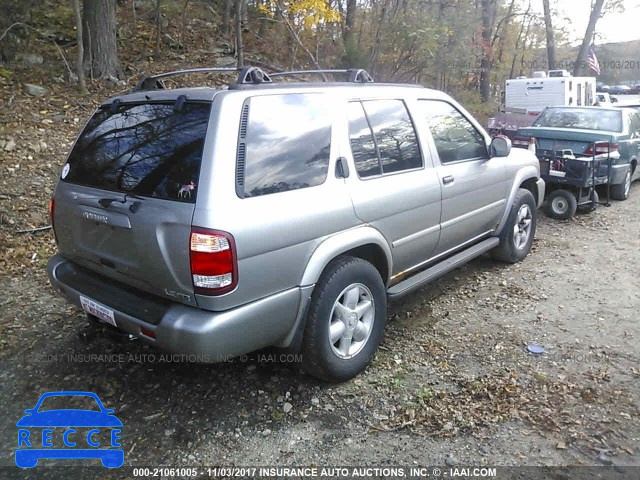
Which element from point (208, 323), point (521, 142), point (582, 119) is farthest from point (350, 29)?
point (208, 323)

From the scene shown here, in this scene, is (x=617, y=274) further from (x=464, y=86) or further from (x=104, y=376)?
(x=464, y=86)

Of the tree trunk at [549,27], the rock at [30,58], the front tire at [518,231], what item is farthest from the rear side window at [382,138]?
the tree trunk at [549,27]

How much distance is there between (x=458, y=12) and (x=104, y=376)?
591 inches

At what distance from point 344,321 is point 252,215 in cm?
104

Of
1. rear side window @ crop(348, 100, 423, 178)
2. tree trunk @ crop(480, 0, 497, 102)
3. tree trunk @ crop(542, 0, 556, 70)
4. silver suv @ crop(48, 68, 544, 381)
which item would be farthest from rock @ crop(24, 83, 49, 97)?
tree trunk @ crop(542, 0, 556, 70)

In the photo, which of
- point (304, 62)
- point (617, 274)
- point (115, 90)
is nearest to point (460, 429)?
point (617, 274)

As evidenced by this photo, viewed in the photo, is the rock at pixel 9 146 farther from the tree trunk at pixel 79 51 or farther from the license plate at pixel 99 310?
the license plate at pixel 99 310

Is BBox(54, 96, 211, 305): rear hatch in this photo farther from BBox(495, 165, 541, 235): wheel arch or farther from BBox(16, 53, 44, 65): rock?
BBox(16, 53, 44, 65): rock

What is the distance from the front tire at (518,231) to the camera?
5273 millimetres

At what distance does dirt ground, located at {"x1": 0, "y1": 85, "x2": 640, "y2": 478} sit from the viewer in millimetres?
2807

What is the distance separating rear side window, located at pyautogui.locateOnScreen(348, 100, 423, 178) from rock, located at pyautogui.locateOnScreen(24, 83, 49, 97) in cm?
720

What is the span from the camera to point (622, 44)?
5378 centimetres

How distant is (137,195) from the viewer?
2826 mm

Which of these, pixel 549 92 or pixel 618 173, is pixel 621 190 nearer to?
pixel 618 173
